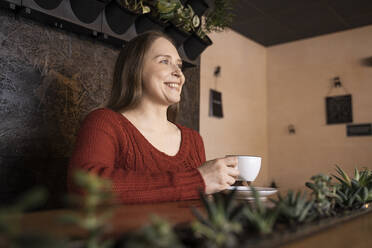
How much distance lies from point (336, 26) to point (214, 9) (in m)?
1.97

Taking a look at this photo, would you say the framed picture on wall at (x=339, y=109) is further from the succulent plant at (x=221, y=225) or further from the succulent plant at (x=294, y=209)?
the succulent plant at (x=221, y=225)

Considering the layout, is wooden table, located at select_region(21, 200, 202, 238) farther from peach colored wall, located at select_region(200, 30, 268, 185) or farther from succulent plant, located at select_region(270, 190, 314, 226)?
peach colored wall, located at select_region(200, 30, 268, 185)

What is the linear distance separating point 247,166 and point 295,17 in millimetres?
2772

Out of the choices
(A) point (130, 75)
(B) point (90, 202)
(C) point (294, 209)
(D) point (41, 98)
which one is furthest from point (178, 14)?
(B) point (90, 202)

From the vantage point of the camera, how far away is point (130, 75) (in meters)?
1.33

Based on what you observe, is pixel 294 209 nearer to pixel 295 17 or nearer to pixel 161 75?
pixel 161 75

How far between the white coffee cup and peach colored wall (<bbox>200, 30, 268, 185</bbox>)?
2081 millimetres

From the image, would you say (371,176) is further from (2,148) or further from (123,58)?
(2,148)

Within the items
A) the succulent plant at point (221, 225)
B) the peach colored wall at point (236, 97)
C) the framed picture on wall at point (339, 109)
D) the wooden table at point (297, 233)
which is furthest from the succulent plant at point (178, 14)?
the framed picture on wall at point (339, 109)

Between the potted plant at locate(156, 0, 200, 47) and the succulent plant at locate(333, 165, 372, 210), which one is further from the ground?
the potted plant at locate(156, 0, 200, 47)

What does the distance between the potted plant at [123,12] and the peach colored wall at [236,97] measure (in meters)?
1.41

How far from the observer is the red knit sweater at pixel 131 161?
0.85m

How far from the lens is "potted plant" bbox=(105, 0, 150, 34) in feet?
5.29

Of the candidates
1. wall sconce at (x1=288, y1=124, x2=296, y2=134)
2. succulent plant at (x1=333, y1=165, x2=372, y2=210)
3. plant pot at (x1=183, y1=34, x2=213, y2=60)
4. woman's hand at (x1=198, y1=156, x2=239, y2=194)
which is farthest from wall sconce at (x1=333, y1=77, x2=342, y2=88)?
woman's hand at (x1=198, y1=156, x2=239, y2=194)
